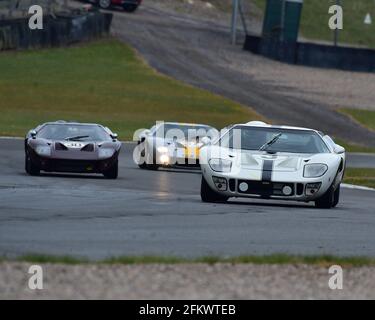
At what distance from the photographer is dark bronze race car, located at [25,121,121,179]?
74.2ft

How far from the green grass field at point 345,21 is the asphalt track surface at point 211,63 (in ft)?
24.9

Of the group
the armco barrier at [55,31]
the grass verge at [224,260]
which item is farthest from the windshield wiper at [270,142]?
the armco barrier at [55,31]

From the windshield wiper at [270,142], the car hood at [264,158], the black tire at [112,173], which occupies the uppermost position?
the windshield wiper at [270,142]

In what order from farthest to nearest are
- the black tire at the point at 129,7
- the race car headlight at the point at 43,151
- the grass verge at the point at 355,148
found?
the black tire at the point at 129,7 < the grass verge at the point at 355,148 < the race car headlight at the point at 43,151

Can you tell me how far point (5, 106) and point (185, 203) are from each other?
28.1 meters

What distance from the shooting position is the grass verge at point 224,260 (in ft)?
33.6

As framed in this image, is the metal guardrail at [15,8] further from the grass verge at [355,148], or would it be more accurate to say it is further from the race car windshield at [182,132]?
the race car windshield at [182,132]

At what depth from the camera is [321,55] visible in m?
56.5

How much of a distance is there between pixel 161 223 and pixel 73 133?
31.3ft

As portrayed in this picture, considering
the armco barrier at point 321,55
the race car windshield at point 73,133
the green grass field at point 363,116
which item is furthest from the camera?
the armco barrier at point 321,55

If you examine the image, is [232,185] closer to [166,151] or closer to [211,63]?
[166,151]

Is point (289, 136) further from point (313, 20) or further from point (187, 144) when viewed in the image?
point (313, 20)

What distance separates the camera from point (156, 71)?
5353cm

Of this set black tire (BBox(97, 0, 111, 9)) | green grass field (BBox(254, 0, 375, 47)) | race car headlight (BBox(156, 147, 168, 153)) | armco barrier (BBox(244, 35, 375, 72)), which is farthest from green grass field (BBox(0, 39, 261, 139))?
green grass field (BBox(254, 0, 375, 47))
